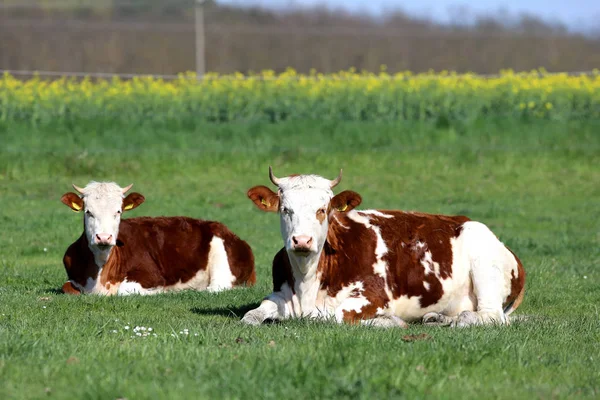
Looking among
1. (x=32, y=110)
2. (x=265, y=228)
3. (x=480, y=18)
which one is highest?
(x=480, y=18)

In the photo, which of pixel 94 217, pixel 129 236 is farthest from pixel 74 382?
pixel 129 236

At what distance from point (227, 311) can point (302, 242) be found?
1.80m

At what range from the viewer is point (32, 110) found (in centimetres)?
2500

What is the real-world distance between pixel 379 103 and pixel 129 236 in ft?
49.6

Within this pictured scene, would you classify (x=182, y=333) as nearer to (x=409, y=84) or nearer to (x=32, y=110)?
(x=32, y=110)

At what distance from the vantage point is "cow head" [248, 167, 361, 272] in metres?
8.69

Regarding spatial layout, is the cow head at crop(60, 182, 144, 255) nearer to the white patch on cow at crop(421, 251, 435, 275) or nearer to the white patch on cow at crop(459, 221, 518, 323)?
the white patch on cow at crop(421, 251, 435, 275)

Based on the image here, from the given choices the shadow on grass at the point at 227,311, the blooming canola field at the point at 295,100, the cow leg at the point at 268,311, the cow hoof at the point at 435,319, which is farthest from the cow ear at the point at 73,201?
the blooming canola field at the point at 295,100

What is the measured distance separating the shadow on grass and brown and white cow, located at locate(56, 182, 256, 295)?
67.4 inches

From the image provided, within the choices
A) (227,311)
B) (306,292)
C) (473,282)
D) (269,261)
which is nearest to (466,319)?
(473,282)

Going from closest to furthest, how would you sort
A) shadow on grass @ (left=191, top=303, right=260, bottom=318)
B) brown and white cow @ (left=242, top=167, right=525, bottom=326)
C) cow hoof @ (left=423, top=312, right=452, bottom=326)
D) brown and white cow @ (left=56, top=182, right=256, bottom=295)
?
brown and white cow @ (left=242, top=167, right=525, bottom=326), cow hoof @ (left=423, top=312, right=452, bottom=326), shadow on grass @ (left=191, top=303, right=260, bottom=318), brown and white cow @ (left=56, top=182, right=256, bottom=295)

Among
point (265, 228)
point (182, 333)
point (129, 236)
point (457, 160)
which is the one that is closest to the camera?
point (182, 333)

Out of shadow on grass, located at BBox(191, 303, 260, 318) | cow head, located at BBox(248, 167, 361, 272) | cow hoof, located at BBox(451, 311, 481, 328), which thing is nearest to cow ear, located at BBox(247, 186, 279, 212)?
cow head, located at BBox(248, 167, 361, 272)

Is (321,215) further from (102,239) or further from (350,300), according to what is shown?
(102,239)
